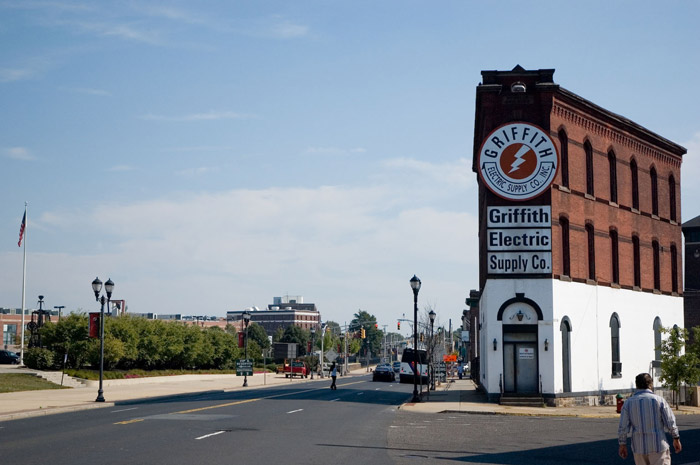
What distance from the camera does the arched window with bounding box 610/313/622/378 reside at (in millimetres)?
41572

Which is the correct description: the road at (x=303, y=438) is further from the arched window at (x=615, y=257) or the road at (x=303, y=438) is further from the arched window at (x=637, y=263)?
the arched window at (x=637, y=263)

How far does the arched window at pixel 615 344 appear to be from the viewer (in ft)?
136

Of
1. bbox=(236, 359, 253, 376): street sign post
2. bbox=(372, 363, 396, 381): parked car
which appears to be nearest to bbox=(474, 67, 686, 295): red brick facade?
bbox=(236, 359, 253, 376): street sign post

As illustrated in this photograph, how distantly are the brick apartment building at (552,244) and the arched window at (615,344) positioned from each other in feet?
0.18

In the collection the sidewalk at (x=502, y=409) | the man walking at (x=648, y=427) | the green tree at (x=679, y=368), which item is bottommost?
the sidewalk at (x=502, y=409)

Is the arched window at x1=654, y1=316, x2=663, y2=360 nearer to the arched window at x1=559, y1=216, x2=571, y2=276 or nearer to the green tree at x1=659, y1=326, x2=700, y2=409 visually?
the green tree at x1=659, y1=326, x2=700, y2=409

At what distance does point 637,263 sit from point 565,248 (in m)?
8.72

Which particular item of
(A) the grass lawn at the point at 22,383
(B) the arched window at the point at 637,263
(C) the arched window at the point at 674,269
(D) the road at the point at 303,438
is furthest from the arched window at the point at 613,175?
(A) the grass lawn at the point at 22,383

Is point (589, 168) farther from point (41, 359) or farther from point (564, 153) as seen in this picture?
point (41, 359)

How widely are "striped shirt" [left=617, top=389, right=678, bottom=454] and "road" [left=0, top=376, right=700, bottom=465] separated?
631 cm

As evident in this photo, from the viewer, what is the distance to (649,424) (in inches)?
444

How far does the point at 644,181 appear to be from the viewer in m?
46.1

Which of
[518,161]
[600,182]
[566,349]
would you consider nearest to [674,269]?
[600,182]

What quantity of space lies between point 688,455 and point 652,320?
28.9 metres
